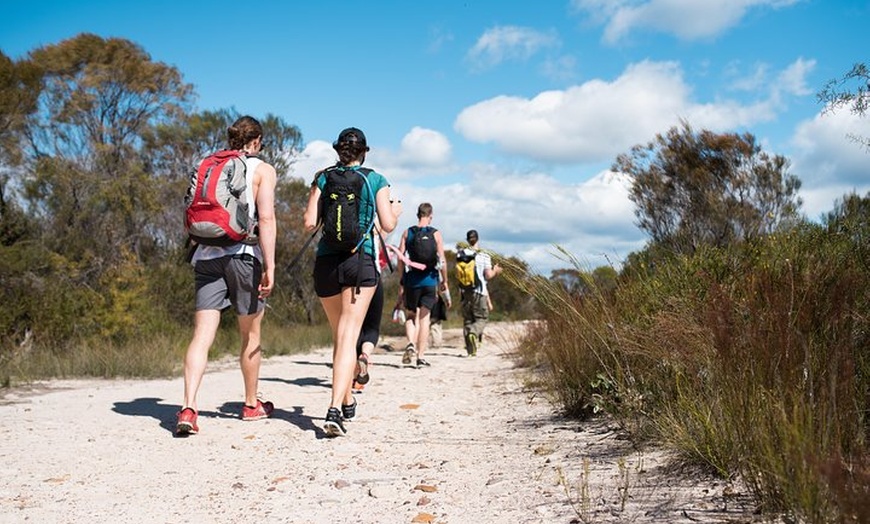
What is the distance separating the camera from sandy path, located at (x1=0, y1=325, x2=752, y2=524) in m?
3.57

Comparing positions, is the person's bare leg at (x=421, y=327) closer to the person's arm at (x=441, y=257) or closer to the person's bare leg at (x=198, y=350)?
the person's arm at (x=441, y=257)

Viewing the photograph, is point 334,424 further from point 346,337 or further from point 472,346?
point 472,346

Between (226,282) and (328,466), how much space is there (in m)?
1.69

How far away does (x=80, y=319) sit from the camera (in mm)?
12203

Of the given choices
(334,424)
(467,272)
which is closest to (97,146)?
(467,272)

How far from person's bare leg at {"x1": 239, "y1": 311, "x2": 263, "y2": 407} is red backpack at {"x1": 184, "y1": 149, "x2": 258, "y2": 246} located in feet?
2.05

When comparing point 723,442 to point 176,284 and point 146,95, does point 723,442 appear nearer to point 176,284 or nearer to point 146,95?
point 176,284

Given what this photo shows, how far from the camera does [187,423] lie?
212 inches

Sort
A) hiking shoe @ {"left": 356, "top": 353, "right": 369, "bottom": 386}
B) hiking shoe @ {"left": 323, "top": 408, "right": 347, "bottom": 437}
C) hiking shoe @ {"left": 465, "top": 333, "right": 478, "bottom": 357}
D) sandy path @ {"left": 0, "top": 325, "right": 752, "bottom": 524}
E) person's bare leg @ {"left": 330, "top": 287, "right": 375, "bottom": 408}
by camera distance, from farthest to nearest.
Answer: hiking shoe @ {"left": 465, "top": 333, "right": 478, "bottom": 357} → hiking shoe @ {"left": 356, "top": 353, "right": 369, "bottom": 386} → person's bare leg @ {"left": 330, "top": 287, "right": 375, "bottom": 408} → hiking shoe @ {"left": 323, "top": 408, "right": 347, "bottom": 437} → sandy path @ {"left": 0, "top": 325, "right": 752, "bottom": 524}

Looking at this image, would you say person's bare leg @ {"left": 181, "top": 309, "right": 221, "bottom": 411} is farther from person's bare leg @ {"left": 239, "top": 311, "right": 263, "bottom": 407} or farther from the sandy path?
the sandy path

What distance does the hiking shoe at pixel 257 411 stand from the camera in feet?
20.3

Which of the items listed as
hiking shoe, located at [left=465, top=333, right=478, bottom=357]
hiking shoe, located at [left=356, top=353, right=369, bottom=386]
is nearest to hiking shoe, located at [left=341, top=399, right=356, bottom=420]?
hiking shoe, located at [left=356, top=353, right=369, bottom=386]

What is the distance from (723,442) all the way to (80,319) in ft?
35.8

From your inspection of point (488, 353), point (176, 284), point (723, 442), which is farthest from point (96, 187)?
point (723, 442)
